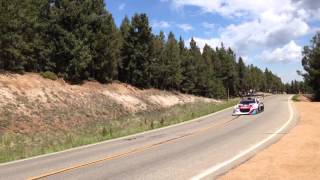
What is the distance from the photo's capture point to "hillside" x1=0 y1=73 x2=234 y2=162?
32062 millimetres

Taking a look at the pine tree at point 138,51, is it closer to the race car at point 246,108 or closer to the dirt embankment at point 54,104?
the dirt embankment at point 54,104

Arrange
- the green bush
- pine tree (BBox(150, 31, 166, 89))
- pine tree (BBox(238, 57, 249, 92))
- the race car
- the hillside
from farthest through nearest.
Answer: pine tree (BBox(238, 57, 249, 92))
pine tree (BBox(150, 31, 166, 89))
the green bush
the race car
the hillside

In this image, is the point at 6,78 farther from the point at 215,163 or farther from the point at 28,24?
the point at 215,163

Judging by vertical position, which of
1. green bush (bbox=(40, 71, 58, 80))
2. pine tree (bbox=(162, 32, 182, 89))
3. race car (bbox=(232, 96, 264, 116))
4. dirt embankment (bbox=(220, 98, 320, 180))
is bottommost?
dirt embankment (bbox=(220, 98, 320, 180))

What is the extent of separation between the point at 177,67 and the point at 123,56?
57.4 feet

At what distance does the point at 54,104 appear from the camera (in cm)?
4575

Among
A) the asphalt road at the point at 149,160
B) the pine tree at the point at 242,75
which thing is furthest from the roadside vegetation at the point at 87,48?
the pine tree at the point at 242,75

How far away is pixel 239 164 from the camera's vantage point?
42.1ft

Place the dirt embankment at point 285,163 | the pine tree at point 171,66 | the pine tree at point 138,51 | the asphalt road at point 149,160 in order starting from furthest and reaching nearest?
1. the pine tree at point 171,66
2. the pine tree at point 138,51
3. the asphalt road at point 149,160
4. the dirt embankment at point 285,163

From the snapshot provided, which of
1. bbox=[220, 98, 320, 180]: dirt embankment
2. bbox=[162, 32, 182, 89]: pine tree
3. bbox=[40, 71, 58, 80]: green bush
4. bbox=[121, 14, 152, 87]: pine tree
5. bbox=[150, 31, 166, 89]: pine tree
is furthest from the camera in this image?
bbox=[162, 32, 182, 89]: pine tree

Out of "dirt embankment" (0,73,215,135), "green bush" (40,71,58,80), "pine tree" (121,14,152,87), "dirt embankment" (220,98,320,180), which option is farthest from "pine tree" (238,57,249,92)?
"dirt embankment" (220,98,320,180)

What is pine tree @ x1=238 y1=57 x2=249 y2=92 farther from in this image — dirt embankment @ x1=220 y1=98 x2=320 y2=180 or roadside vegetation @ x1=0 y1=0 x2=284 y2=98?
dirt embankment @ x1=220 y1=98 x2=320 y2=180

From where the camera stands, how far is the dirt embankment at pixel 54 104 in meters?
38.6

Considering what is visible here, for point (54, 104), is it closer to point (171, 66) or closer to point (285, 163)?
point (285, 163)
